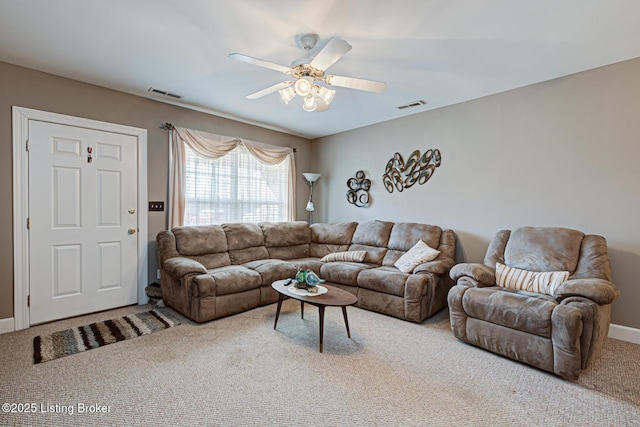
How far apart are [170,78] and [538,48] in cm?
348

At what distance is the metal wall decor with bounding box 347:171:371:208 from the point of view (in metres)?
4.92

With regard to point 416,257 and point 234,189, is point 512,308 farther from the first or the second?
point 234,189

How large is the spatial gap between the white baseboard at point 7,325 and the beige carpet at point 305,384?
0.12 meters

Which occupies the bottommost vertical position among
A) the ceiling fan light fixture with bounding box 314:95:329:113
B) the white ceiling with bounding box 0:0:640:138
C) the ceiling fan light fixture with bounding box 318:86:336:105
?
the ceiling fan light fixture with bounding box 314:95:329:113

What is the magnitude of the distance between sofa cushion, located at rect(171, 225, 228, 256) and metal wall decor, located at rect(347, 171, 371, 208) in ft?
7.22

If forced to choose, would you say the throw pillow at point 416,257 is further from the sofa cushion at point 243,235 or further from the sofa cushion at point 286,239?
the sofa cushion at point 243,235

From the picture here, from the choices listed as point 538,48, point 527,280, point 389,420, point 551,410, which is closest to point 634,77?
point 538,48

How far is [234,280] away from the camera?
10.8 ft

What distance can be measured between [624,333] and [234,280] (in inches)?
151

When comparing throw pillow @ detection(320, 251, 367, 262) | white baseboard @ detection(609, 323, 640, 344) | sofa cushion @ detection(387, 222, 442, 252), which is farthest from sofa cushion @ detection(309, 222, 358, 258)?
white baseboard @ detection(609, 323, 640, 344)

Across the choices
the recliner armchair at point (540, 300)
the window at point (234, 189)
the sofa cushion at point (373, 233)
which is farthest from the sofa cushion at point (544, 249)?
the window at point (234, 189)

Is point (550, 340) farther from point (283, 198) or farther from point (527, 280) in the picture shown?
point (283, 198)

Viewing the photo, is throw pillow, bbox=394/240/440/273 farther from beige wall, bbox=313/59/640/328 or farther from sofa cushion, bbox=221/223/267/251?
sofa cushion, bbox=221/223/267/251

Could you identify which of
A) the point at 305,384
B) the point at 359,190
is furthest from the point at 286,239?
the point at 305,384
